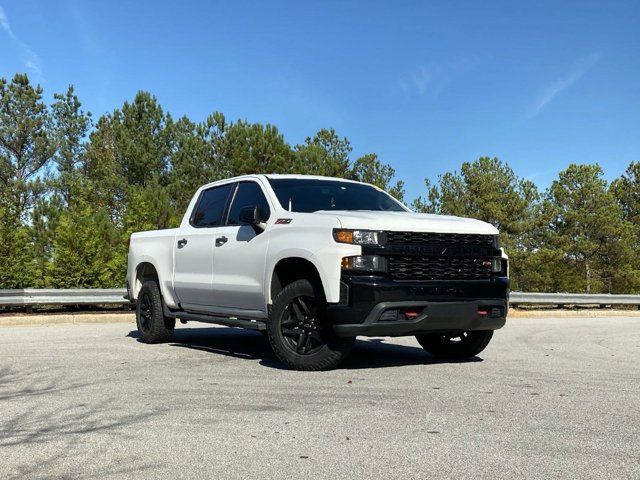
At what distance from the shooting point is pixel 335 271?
6.38 metres

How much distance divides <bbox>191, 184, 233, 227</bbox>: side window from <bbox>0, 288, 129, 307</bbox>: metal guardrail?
5.90m

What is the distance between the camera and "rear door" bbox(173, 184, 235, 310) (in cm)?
821

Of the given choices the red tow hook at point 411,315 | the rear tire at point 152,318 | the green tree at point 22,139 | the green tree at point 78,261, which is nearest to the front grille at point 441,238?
the red tow hook at point 411,315

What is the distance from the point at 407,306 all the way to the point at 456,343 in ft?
6.37

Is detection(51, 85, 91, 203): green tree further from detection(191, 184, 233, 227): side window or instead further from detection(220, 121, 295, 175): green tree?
detection(191, 184, 233, 227): side window

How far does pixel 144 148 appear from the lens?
3791 centimetres

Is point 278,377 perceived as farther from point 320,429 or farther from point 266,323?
point 320,429

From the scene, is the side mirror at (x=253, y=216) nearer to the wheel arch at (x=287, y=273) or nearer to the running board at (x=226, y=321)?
the wheel arch at (x=287, y=273)

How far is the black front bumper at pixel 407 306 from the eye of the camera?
6.30m

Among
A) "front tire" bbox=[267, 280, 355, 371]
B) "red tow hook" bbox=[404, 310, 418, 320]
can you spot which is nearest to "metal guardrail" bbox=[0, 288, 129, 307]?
"front tire" bbox=[267, 280, 355, 371]

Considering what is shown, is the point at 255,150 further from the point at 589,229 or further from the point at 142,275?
the point at 589,229

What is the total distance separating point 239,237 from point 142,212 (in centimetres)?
1357

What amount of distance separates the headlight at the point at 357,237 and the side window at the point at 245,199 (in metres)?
1.50

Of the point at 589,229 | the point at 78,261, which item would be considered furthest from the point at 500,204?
the point at 78,261
